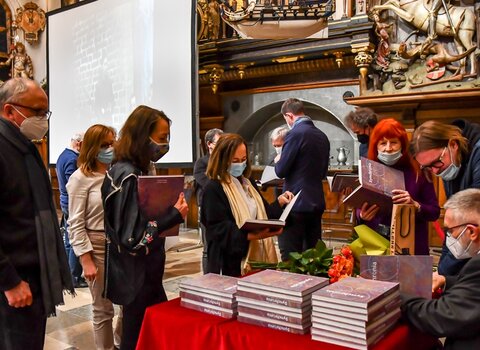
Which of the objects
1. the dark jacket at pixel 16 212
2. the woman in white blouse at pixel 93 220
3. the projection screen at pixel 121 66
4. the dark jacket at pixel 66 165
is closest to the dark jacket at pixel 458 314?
the dark jacket at pixel 16 212

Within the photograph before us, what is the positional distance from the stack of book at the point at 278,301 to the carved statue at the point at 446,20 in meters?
4.97

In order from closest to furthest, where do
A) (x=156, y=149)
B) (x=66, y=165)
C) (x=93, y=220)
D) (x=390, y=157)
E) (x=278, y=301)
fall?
(x=278, y=301) → (x=156, y=149) → (x=390, y=157) → (x=93, y=220) → (x=66, y=165)

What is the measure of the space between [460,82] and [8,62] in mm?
9208

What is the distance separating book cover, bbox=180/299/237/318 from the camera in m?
1.61

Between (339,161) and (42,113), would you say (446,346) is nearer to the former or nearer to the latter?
(42,113)

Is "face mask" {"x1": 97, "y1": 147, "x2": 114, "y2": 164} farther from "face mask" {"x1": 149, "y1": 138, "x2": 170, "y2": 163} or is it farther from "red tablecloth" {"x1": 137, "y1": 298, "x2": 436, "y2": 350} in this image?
"red tablecloth" {"x1": 137, "y1": 298, "x2": 436, "y2": 350}

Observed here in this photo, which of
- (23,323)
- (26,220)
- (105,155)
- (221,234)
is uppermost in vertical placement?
(105,155)

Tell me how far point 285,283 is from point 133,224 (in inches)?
28.2

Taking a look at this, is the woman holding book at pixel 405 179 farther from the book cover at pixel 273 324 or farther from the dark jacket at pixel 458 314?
the book cover at pixel 273 324

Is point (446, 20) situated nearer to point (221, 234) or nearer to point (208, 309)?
point (221, 234)

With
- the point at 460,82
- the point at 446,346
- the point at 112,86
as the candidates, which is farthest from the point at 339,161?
the point at 446,346

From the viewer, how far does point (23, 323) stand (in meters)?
1.75

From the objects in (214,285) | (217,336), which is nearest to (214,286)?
(214,285)

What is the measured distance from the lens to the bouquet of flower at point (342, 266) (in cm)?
177
